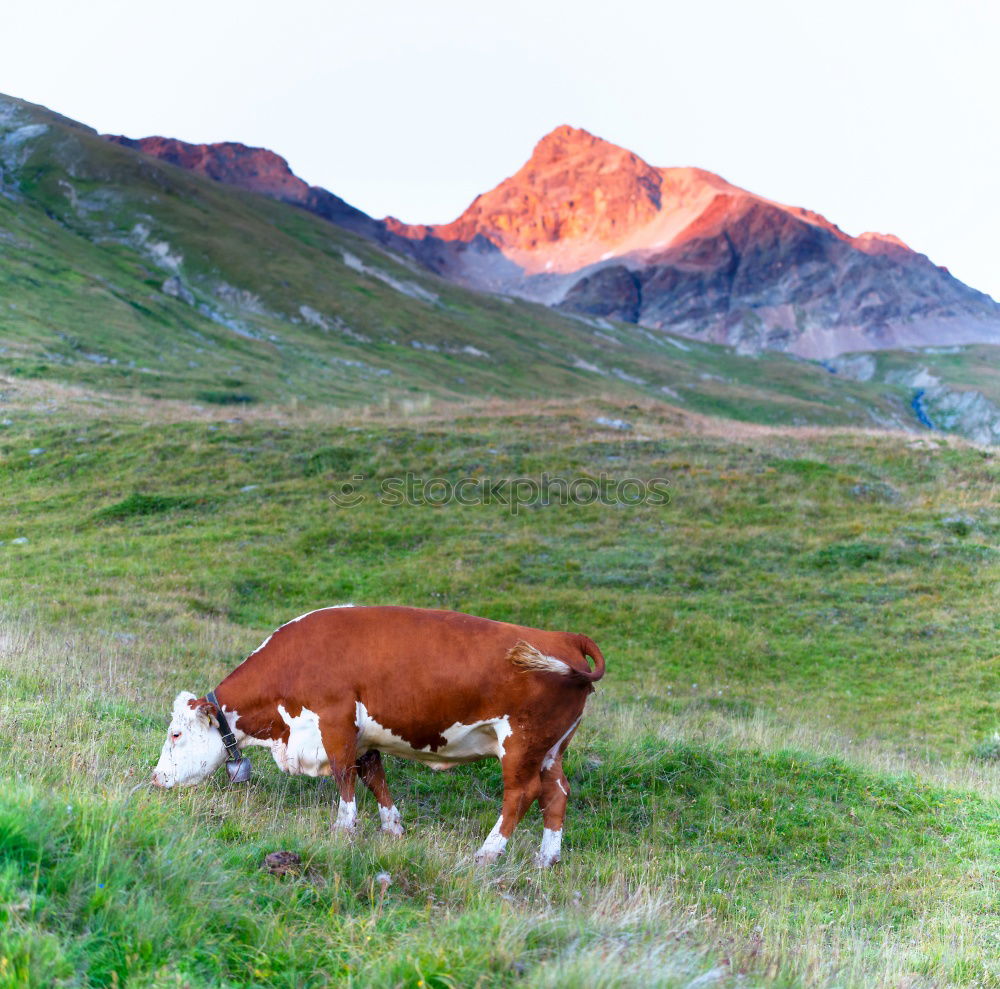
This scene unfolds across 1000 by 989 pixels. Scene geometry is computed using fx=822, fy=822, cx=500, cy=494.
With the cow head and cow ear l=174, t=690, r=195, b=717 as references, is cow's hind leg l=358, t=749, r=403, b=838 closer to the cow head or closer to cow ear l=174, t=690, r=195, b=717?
the cow head

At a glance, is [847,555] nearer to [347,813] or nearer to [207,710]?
[347,813]

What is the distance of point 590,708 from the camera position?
40.5 feet

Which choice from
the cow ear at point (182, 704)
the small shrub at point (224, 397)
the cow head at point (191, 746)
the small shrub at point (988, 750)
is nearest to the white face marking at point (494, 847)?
the cow head at point (191, 746)

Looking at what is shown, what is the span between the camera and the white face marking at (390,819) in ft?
23.2

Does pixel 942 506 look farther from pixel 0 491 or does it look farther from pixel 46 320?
pixel 46 320

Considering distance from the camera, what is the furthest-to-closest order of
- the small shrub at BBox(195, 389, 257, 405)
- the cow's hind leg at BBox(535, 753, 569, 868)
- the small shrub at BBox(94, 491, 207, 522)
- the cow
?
1. the small shrub at BBox(195, 389, 257, 405)
2. the small shrub at BBox(94, 491, 207, 522)
3. the cow's hind leg at BBox(535, 753, 569, 868)
4. the cow

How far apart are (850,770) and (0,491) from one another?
80.9ft

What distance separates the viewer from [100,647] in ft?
38.7

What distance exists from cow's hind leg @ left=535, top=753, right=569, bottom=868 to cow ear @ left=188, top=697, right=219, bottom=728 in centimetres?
293

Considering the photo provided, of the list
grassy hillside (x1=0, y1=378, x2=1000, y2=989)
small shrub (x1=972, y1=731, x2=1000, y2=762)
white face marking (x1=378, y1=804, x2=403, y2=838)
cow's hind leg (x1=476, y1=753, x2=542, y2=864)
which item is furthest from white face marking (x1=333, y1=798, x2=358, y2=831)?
small shrub (x1=972, y1=731, x2=1000, y2=762)

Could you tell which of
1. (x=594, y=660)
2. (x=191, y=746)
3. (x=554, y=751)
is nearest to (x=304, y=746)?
(x=191, y=746)

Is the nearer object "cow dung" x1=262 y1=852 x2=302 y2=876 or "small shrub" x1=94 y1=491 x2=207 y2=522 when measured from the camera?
"cow dung" x1=262 y1=852 x2=302 y2=876

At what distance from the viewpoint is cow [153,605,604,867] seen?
682 cm

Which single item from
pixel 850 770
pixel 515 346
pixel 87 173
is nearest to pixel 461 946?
pixel 850 770
